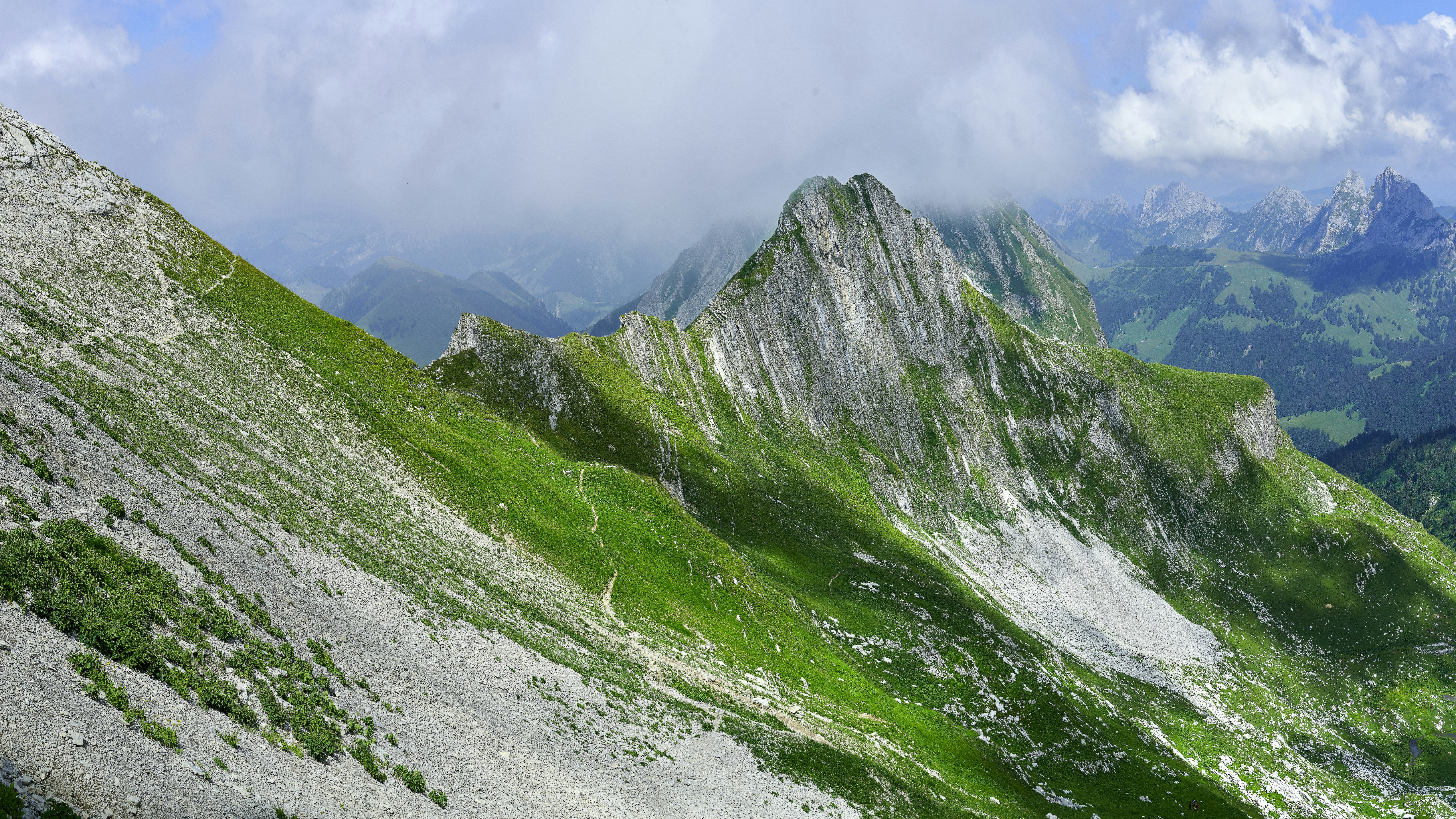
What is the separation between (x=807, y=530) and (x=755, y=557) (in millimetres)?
18042

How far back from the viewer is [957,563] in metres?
136

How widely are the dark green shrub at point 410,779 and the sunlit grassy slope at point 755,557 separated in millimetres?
17539

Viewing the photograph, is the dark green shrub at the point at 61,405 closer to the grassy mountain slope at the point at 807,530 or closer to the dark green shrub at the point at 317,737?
the grassy mountain slope at the point at 807,530

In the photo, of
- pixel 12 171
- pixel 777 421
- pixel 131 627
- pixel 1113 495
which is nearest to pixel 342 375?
pixel 12 171

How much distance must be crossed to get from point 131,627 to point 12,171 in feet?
222

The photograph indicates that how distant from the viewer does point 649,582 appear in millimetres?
67312

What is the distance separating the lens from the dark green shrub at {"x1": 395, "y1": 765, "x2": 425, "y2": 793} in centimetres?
2530

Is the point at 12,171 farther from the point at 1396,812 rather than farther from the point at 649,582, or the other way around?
the point at 1396,812

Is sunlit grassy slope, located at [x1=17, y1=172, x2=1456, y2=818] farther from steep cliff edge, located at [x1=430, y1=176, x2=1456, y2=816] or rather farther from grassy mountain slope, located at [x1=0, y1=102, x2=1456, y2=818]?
steep cliff edge, located at [x1=430, y1=176, x2=1456, y2=816]

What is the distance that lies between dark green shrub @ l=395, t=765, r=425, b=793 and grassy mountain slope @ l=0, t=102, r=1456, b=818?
1532 mm

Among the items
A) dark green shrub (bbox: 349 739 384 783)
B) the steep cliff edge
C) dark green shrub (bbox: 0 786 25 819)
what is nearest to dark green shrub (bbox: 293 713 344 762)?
dark green shrub (bbox: 349 739 384 783)

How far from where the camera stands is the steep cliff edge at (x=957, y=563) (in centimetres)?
7256

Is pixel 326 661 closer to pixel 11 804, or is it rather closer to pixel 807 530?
pixel 11 804

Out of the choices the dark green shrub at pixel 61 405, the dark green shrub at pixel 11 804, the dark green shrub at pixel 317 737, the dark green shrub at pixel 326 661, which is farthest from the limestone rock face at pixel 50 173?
the dark green shrub at pixel 11 804
